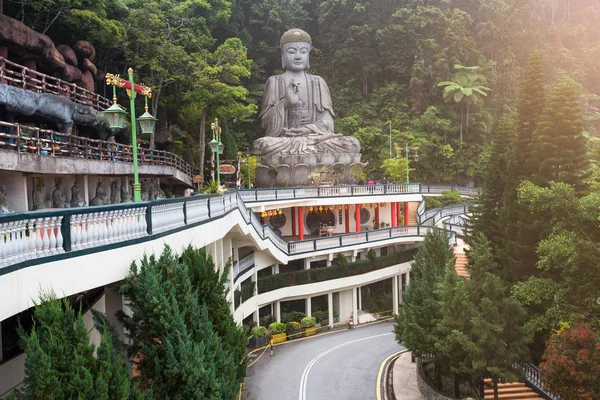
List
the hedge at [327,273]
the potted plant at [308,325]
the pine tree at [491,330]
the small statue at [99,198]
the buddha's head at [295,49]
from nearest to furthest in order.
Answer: the pine tree at [491,330], the small statue at [99,198], the hedge at [327,273], the potted plant at [308,325], the buddha's head at [295,49]

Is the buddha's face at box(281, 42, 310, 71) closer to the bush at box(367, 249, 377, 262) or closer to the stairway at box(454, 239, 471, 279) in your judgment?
the bush at box(367, 249, 377, 262)

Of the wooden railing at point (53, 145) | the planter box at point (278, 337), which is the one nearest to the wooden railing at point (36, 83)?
the wooden railing at point (53, 145)

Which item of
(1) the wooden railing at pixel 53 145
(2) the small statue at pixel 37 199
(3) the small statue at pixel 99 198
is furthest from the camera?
(3) the small statue at pixel 99 198

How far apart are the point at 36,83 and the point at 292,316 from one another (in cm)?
1710

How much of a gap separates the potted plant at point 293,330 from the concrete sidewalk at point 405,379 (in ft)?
19.8

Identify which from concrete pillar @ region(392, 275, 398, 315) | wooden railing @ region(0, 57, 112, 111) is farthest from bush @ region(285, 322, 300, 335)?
wooden railing @ region(0, 57, 112, 111)

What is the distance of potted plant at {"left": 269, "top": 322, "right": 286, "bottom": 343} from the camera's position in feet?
88.4

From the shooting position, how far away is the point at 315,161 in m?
39.7

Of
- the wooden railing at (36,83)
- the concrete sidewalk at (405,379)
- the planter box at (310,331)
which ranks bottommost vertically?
the planter box at (310,331)

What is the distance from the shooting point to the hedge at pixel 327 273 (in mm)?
28141

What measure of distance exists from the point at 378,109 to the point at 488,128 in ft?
34.8

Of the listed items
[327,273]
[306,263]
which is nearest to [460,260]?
[327,273]

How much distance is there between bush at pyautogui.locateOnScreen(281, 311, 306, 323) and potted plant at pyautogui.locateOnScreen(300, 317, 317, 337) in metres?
1.05

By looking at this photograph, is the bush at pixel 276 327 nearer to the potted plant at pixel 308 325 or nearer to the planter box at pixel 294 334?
the planter box at pixel 294 334
